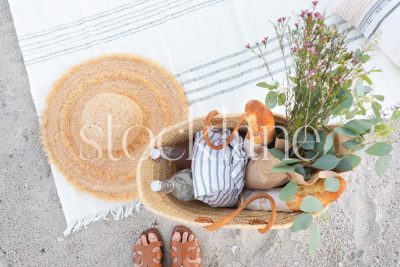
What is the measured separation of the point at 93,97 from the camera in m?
1.56

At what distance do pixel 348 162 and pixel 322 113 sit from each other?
14cm

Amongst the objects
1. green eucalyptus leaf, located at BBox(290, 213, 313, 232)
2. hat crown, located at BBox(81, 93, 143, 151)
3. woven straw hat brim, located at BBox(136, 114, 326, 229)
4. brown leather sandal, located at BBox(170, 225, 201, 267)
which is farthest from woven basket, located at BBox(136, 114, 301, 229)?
brown leather sandal, located at BBox(170, 225, 201, 267)

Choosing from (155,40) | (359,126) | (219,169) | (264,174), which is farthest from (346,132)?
(155,40)

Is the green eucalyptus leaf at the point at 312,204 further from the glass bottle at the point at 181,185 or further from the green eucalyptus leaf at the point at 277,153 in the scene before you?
the glass bottle at the point at 181,185

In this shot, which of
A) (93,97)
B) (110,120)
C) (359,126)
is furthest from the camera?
(93,97)

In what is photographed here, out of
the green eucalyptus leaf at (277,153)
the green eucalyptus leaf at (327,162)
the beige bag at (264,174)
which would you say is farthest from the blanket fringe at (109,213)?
the green eucalyptus leaf at (327,162)

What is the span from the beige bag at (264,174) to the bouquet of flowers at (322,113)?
57mm

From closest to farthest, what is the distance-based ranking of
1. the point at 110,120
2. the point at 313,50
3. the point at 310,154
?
the point at 313,50 < the point at 310,154 < the point at 110,120

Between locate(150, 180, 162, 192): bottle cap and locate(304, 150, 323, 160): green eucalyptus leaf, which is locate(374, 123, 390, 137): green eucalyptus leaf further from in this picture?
locate(150, 180, 162, 192): bottle cap

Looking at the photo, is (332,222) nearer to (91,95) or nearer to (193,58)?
(193,58)

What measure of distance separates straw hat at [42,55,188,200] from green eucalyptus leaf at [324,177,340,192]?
0.72 m

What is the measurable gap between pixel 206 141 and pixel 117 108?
406mm

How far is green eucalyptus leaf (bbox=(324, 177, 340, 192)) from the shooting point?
0.99 m

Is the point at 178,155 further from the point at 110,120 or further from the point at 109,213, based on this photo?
the point at 109,213
